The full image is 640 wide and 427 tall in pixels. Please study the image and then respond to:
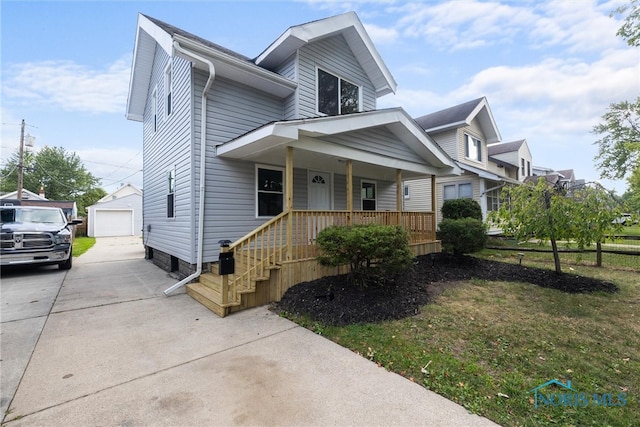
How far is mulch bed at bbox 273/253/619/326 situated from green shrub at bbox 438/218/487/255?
22.3 inches

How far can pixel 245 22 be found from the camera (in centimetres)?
912

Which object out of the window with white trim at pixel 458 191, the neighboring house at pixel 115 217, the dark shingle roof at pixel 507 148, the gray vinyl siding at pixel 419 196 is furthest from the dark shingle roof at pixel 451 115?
the neighboring house at pixel 115 217

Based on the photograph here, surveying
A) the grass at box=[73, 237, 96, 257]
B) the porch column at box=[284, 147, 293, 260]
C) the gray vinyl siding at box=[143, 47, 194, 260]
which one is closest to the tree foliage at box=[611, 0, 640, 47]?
the porch column at box=[284, 147, 293, 260]

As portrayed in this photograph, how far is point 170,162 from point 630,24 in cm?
2018

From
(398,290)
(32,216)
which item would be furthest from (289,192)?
(32,216)

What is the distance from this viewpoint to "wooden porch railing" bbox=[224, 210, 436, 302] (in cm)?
495

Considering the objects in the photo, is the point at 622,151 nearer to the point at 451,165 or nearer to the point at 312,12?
the point at 451,165

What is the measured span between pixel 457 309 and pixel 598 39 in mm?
14368

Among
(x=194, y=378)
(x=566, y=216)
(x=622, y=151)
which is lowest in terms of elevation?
(x=194, y=378)

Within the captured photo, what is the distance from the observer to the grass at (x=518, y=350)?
233cm

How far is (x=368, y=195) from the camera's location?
10.6 m

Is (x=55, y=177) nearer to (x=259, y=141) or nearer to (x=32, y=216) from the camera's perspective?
(x=32, y=216)

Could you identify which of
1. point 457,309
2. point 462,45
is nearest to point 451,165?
point 462,45

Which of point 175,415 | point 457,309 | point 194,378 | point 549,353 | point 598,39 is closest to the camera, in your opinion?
point 175,415
